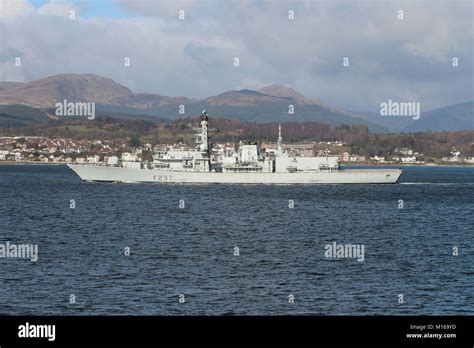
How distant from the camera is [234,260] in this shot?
39.0 meters

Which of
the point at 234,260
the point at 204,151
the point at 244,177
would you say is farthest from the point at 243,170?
the point at 234,260

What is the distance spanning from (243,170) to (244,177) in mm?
1184

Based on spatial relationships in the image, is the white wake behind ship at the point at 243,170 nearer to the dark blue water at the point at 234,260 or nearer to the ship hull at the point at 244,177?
the ship hull at the point at 244,177

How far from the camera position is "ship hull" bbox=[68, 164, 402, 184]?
115m

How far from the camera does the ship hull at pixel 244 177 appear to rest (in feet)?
Result: 377

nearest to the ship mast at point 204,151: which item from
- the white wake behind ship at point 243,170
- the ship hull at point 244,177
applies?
the white wake behind ship at point 243,170

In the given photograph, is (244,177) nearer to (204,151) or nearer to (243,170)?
(243,170)

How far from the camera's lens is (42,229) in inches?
2122

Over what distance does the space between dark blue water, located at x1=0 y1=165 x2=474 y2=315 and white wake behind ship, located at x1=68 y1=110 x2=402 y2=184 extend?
122ft

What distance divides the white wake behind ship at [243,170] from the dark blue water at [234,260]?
37.2 meters

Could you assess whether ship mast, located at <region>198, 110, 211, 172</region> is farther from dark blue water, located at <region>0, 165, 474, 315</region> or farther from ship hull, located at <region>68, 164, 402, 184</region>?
dark blue water, located at <region>0, 165, 474, 315</region>

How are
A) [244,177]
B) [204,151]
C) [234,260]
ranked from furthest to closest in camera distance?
[204,151] < [244,177] < [234,260]

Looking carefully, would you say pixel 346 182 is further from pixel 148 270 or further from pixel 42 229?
pixel 148 270
